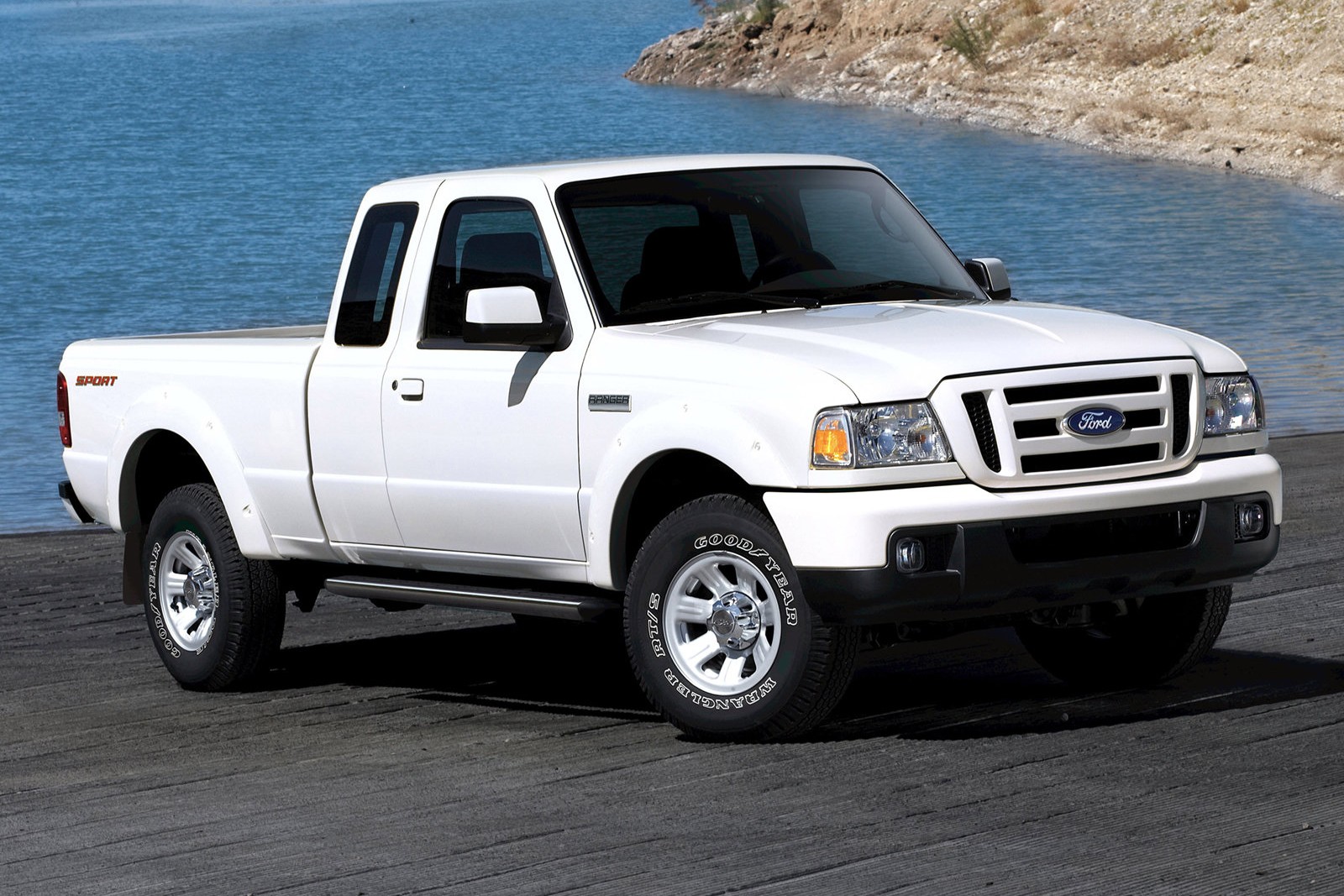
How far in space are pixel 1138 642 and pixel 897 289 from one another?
5.19 feet

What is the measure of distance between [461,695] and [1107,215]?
45.0 m

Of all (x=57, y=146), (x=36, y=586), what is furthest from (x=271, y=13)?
(x=36, y=586)

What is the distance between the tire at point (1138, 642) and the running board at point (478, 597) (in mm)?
1568

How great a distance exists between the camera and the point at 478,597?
823cm

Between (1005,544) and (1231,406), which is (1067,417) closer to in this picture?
(1005,544)

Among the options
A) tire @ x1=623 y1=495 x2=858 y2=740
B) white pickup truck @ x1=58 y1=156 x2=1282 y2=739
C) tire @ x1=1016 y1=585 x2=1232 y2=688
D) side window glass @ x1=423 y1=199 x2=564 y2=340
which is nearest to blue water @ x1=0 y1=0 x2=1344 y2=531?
white pickup truck @ x1=58 y1=156 x2=1282 y2=739

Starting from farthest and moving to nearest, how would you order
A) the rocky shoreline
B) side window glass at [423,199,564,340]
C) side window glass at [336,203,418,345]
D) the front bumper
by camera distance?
the rocky shoreline, side window glass at [336,203,418,345], side window glass at [423,199,564,340], the front bumper

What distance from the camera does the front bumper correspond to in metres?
6.94

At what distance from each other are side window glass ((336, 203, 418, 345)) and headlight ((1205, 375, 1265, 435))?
123 inches

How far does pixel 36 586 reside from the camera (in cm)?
1240

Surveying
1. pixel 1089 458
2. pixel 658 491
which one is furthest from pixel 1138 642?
pixel 658 491

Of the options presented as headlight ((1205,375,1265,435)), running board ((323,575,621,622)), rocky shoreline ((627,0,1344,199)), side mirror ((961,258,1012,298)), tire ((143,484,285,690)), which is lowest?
rocky shoreline ((627,0,1344,199))

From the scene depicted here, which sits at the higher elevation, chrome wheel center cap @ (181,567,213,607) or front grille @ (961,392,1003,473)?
front grille @ (961,392,1003,473)

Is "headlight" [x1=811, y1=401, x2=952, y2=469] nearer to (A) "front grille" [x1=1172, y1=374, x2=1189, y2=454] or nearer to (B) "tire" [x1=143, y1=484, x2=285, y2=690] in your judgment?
(A) "front grille" [x1=1172, y1=374, x2=1189, y2=454]
